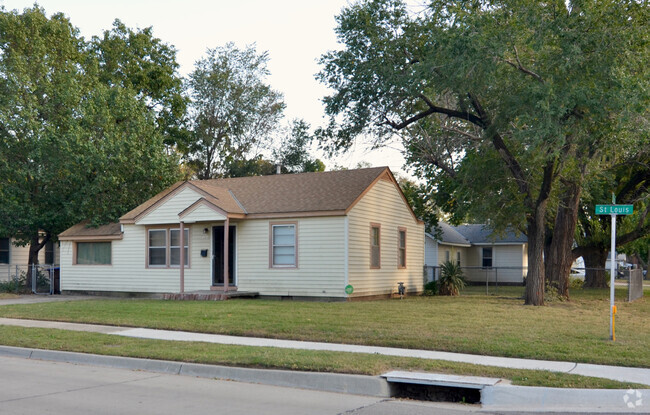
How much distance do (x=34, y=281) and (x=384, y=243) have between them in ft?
48.5

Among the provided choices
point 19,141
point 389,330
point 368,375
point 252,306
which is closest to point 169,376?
point 368,375

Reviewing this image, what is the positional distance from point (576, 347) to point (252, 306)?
9821 millimetres

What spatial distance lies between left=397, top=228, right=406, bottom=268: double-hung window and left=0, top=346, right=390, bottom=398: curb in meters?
15.7

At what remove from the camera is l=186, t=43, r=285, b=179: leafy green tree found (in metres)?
41.3

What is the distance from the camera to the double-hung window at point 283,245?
22.3 meters

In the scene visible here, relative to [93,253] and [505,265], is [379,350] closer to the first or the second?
[93,253]

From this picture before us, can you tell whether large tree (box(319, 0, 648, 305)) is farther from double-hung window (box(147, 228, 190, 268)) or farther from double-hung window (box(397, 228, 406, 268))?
double-hung window (box(147, 228, 190, 268))

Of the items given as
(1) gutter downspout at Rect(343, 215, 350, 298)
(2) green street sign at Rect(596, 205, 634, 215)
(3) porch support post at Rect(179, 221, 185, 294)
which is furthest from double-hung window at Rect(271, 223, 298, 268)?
(2) green street sign at Rect(596, 205, 634, 215)

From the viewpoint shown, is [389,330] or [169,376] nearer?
[169,376]

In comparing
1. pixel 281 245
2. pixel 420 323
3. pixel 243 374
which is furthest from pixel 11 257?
pixel 243 374

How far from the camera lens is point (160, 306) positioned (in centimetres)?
1905

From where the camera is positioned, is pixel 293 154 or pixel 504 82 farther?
pixel 293 154

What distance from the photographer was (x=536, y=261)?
20984mm

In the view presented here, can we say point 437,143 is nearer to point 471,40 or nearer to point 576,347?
point 471,40
